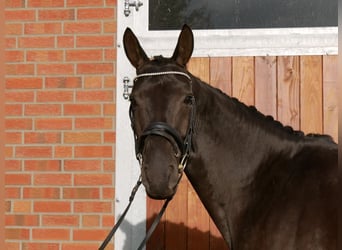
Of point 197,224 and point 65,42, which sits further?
point 65,42

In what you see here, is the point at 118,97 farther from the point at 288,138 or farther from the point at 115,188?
the point at 288,138

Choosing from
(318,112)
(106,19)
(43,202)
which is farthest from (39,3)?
(318,112)

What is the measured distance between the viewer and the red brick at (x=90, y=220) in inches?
184

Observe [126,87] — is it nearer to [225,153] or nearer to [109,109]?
[109,109]

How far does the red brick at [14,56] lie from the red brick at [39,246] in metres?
1.38

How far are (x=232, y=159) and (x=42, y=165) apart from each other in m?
1.87

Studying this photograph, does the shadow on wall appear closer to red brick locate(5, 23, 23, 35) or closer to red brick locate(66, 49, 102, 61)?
red brick locate(66, 49, 102, 61)

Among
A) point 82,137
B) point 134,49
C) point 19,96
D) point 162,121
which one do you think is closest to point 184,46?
point 134,49

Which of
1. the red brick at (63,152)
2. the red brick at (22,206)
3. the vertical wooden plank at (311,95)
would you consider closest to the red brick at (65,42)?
the red brick at (63,152)

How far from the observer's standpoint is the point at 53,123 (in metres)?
4.79

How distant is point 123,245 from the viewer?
4.63 m

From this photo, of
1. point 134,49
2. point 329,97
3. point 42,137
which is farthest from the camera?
point 42,137

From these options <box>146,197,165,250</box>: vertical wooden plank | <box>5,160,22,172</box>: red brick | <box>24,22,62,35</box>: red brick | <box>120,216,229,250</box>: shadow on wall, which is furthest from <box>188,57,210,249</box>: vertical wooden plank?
<box>24,22,62,35</box>: red brick

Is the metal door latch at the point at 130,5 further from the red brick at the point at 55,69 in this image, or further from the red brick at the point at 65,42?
the red brick at the point at 55,69
